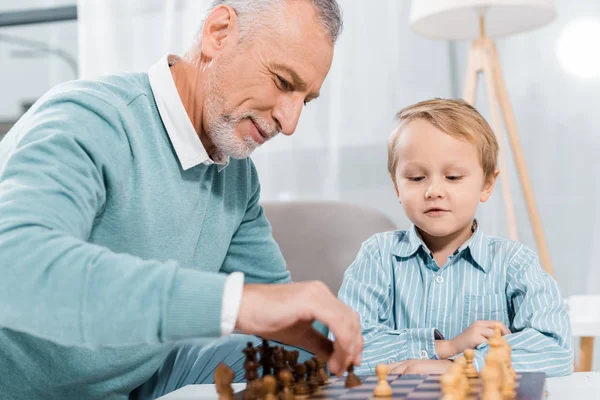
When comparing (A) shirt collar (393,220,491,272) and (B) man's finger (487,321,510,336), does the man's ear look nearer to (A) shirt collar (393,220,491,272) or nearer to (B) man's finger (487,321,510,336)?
(A) shirt collar (393,220,491,272)

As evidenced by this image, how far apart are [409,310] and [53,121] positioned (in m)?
0.85

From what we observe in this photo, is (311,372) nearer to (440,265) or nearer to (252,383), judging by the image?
(252,383)

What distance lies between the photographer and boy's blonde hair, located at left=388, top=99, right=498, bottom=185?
5.40 ft

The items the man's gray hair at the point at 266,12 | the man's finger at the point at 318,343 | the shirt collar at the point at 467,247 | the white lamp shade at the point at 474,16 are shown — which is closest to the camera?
the man's finger at the point at 318,343

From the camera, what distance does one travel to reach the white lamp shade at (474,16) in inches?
99.1

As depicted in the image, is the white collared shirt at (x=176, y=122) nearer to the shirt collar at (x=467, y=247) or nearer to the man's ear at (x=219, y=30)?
the man's ear at (x=219, y=30)

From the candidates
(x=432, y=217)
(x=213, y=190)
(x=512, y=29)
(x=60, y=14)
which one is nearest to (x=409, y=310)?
(x=432, y=217)

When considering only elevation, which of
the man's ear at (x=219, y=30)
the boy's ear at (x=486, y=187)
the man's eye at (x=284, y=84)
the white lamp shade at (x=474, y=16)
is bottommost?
the boy's ear at (x=486, y=187)

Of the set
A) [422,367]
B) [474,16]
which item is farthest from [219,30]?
[474,16]

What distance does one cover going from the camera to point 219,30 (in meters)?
1.58

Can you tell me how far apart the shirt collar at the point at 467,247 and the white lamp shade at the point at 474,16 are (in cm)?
110

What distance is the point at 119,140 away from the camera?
1397 mm

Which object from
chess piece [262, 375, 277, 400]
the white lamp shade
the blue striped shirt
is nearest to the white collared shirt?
the blue striped shirt

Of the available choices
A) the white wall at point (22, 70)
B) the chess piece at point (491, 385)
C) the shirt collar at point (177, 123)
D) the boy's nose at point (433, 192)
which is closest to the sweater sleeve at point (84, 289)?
the chess piece at point (491, 385)
